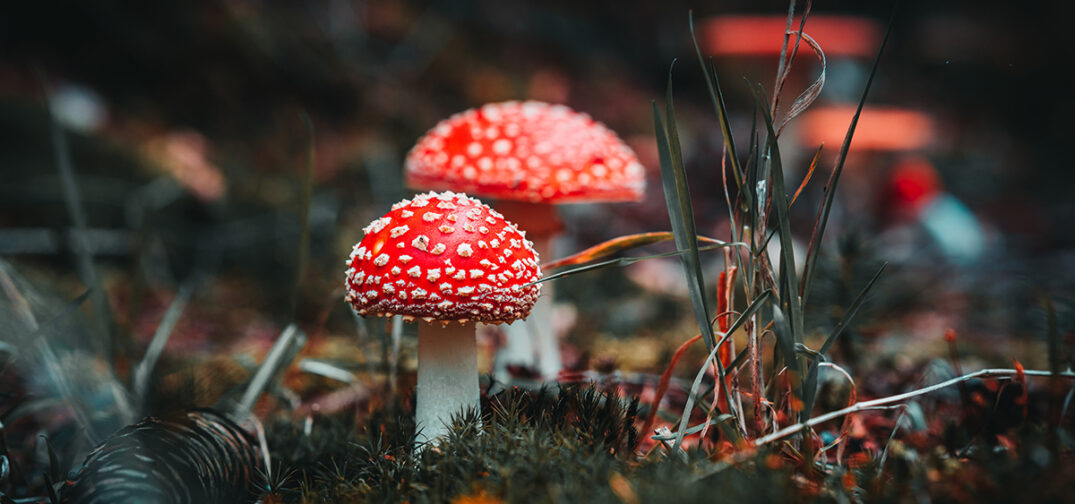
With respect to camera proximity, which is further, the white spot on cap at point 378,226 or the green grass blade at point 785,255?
the white spot on cap at point 378,226

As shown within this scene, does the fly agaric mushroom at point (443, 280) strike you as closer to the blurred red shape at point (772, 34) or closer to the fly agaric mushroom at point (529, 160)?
the fly agaric mushroom at point (529, 160)

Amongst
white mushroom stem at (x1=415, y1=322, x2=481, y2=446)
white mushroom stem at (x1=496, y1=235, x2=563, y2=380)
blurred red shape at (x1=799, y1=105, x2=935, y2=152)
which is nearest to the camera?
white mushroom stem at (x1=415, y1=322, x2=481, y2=446)

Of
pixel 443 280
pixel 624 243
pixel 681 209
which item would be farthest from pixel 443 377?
pixel 681 209

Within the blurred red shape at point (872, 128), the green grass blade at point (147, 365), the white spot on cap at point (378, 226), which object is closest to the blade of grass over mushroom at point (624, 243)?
the white spot on cap at point (378, 226)

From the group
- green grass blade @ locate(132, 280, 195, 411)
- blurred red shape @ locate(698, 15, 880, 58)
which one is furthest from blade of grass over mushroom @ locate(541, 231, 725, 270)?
blurred red shape @ locate(698, 15, 880, 58)

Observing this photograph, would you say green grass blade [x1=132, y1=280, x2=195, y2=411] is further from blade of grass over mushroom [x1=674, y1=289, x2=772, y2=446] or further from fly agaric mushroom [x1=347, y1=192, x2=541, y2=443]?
blade of grass over mushroom [x1=674, y1=289, x2=772, y2=446]

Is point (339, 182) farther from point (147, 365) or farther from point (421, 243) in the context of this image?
point (421, 243)
